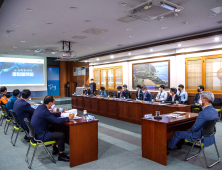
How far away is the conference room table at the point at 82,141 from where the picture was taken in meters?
3.13

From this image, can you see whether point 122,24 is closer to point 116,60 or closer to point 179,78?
point 179,78

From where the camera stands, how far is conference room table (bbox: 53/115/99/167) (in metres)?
3.13

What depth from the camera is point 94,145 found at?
11.1 ft

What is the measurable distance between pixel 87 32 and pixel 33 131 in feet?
13.6

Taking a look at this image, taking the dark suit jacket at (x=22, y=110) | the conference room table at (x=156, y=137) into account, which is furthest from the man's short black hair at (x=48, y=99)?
the conference room table at (x=156, y=137)

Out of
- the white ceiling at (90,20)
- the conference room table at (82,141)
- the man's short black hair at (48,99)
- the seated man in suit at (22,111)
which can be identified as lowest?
the conference room table at (82,141)

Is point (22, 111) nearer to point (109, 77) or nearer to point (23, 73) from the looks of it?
point (23, 73)

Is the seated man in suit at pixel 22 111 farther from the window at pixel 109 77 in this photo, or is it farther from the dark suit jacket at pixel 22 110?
the window at pixel 109 77

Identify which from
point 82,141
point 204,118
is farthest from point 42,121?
point 204,118

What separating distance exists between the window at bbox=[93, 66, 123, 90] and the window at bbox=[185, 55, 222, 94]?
460 centimetres

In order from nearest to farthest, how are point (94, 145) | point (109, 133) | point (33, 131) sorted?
point (33, 131) < point (94, 145) < point (109, 133)

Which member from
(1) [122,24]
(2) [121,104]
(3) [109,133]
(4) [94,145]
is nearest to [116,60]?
(2) [121,104]

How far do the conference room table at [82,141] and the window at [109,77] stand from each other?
27.7 ft

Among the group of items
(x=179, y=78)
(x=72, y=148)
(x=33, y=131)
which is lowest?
(x=72, y=148)
